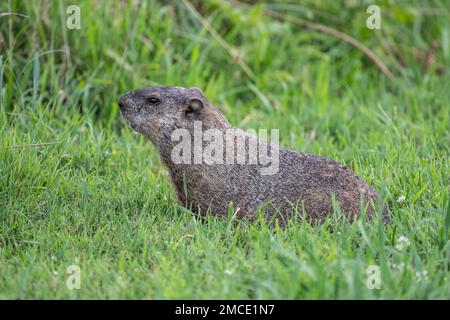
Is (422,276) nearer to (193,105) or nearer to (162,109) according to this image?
(193,105)

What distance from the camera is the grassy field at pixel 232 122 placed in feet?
12.6

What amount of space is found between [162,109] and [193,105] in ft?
0.78

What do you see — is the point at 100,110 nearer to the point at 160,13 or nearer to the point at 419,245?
the point at 160,13

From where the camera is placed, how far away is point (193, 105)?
→ 5.11 m

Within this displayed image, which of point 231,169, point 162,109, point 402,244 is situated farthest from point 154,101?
point 402,244

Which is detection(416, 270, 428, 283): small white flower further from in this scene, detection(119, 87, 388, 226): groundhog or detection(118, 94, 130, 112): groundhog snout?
detection(118, 94, 130, 112): groundhog snout

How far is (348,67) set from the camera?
8.16 metres

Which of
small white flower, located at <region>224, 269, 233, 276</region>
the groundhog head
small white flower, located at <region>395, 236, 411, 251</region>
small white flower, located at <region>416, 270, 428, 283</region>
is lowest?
small white flower, located at <region>224, 269, 233, 276</region>

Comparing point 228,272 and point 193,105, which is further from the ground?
point 193,105

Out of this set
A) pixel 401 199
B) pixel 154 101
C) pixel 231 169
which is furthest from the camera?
pixel 154 101

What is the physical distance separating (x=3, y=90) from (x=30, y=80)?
64cm

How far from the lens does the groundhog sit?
4734 millimetres

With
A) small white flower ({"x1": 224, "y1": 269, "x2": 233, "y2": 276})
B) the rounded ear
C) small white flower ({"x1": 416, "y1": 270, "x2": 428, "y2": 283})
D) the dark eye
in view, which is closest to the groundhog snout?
the dark eye
